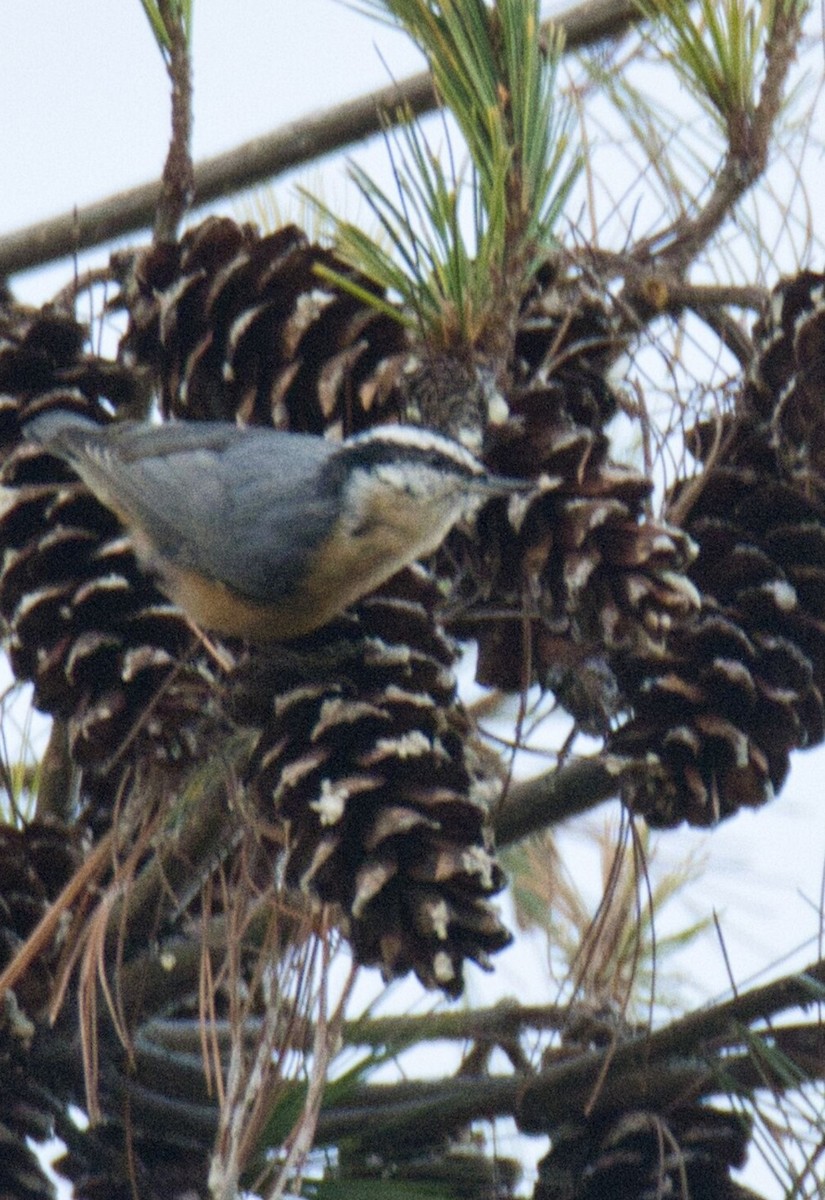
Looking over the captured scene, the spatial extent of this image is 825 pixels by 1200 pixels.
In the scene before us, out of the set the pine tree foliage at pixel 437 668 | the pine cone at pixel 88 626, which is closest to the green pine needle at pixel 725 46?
the pine tree foliage at pixel 437 668

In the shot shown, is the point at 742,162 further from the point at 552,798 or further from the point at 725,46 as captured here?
the point at 552,798

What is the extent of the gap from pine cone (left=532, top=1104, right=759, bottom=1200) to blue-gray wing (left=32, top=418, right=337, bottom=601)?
413 millimetres

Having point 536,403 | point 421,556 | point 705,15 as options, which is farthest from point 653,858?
point 705,15

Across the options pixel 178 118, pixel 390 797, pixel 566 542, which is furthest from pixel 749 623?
pixel 178 118

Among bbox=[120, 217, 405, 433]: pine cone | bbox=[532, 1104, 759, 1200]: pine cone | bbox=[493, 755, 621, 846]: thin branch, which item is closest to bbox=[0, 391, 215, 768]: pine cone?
bbox=[120, 217, 405, 433]: pine cone

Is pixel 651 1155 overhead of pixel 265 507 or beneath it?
beneath

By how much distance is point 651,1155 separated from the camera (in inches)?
45.9

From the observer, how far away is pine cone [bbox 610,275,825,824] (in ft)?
3.56

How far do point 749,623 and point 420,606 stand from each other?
0.67ft

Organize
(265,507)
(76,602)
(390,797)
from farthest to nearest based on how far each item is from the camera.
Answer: (265,507)
(76,602)
(390,797)

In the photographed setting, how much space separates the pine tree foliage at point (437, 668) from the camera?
1.05 m

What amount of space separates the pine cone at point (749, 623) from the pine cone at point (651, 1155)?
216 mm

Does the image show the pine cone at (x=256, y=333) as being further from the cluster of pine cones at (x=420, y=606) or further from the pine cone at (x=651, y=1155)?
the pine cone at (x=651, y=1155)

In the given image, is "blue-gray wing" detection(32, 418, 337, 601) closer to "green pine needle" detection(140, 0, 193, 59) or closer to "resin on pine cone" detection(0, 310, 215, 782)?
"resin on pine cone" detection(0, 310, 215, 782)
